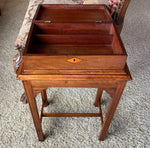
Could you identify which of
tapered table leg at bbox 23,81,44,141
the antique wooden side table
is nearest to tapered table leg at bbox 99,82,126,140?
the antique wooden side table

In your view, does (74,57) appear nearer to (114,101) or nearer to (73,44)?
(73,44)

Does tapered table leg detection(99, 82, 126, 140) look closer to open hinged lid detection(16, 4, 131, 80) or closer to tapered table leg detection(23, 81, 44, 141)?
open hinged lid detection(16, 4, 131, 80)

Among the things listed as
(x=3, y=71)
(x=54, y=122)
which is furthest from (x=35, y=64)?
(x=3, y=71)

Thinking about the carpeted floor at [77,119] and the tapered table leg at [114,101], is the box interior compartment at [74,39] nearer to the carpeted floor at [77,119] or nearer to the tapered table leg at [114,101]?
the tapered table leg at [114,101]

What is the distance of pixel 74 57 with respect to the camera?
58 cm

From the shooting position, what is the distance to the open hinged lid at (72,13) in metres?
0.88

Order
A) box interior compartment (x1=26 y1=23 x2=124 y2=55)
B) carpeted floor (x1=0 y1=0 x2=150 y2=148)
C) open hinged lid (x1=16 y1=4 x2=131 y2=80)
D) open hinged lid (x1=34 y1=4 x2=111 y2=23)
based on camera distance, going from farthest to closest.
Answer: carpeted floor (x1=0 y1=0 x2=150 y2=148), open hinged lid (x1=34 y1=4 x2=111 y2=23), box interior compartment (x1=26 y1=23 x2=124 y2=55), open hinged lid (x1=16 y1=4 x2=131 y2=80)

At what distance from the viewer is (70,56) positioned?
576mm

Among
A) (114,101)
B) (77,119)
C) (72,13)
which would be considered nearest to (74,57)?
(114,101)

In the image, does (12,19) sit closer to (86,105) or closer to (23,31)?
(23,31)

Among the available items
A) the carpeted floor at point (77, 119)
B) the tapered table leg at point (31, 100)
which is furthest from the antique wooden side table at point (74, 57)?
the carpeted floor at point (77, 119)

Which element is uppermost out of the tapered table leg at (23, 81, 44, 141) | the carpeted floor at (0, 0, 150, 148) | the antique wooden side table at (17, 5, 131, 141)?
the antique wooden side table at (17, 5, 131, 141)

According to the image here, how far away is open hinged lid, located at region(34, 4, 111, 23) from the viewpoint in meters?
0.88

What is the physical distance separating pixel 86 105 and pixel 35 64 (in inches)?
28.5
